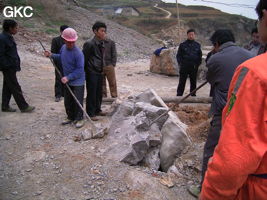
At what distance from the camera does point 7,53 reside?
4863 millimetres

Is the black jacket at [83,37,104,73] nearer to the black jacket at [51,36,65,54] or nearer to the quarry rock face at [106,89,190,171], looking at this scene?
the quarry rock face at [106,89,190,171]

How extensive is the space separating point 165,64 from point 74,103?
6438mm

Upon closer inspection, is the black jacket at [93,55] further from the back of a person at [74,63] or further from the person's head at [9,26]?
the person's head at [9,26]

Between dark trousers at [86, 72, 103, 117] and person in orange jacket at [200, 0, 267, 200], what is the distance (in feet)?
12.6

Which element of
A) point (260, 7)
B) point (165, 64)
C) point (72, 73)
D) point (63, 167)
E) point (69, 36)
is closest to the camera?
point (260, 7)

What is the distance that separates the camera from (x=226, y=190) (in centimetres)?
118

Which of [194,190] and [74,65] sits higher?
[74,65]

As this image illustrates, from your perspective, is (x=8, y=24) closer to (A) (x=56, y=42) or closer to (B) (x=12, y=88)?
(B) (x=12, y=88)

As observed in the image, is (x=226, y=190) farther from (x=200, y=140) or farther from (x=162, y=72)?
(x=162, y=72)

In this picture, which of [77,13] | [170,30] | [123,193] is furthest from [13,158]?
[170,30]

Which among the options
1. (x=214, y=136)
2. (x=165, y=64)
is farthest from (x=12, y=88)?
(x=165, y=64)

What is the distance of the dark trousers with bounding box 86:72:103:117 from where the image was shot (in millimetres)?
4855

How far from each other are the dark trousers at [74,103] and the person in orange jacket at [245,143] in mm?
3718

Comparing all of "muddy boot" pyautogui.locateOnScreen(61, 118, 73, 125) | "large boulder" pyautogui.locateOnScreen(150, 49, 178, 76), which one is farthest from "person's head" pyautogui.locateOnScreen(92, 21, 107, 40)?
"large boulder" pyautogui.locateOnScreen(150, 49, 178, 76)
